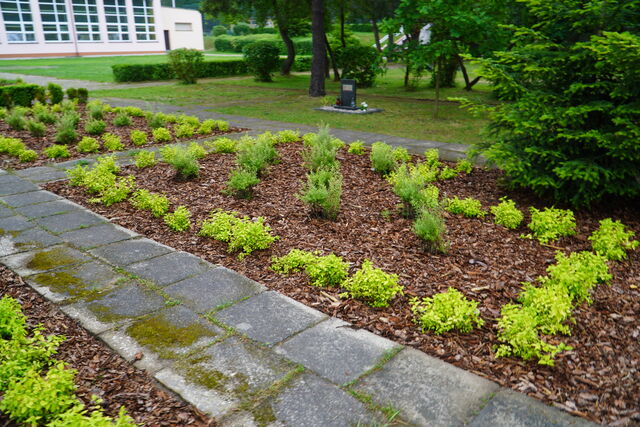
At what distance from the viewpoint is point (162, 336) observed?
3.28 metres

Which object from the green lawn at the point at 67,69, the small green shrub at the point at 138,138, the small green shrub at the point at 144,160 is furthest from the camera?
the green lawn at the point at 67,69

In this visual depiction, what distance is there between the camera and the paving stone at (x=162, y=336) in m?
3.06

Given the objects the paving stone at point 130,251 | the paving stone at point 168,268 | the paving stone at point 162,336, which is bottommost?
the paving stone at point 162,336

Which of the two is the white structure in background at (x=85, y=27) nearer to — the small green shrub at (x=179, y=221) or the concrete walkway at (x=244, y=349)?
the small green shrub at (x=179, y=221)

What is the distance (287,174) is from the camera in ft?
23.9

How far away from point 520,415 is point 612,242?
2.71m

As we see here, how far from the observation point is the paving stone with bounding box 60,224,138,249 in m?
4.89

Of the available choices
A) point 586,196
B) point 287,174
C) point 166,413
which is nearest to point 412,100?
point 287,174

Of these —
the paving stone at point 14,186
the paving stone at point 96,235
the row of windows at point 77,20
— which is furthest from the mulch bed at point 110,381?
the row of windows at point 77,20

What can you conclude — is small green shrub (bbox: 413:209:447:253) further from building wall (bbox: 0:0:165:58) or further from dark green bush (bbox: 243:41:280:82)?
building wall (bbox: 0:0:165:58)

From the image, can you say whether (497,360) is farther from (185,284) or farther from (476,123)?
(476,123)

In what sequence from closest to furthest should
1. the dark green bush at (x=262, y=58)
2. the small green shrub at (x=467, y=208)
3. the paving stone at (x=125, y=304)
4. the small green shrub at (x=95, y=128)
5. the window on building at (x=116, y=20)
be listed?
1. the paving stone at (x=125, y=304)
2. the small green shrub at (x=467, y=208)
3. the small green shrub at (x=95, y=128)
4. the dark green bush at (x=262, y=58)
5. the window on building at (x=116, y=20)

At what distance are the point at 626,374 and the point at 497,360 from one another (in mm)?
750

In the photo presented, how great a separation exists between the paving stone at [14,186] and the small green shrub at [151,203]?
1.88 metres
